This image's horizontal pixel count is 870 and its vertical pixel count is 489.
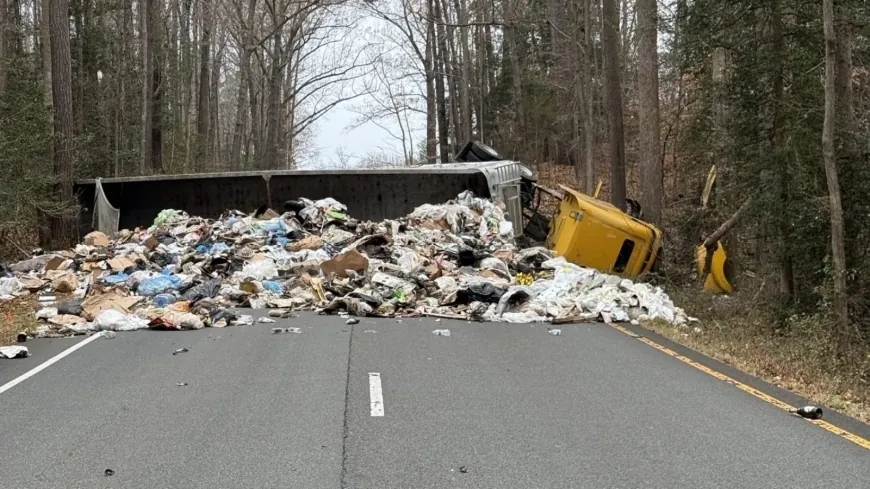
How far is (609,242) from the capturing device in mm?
16469

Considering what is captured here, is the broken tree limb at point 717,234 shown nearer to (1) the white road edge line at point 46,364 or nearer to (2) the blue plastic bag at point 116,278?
(1) the white road edge line at point 46,364

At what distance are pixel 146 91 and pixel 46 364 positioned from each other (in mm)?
22322

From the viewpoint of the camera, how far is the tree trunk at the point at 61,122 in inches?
755

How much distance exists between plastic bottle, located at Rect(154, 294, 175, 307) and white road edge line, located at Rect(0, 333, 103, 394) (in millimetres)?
1947

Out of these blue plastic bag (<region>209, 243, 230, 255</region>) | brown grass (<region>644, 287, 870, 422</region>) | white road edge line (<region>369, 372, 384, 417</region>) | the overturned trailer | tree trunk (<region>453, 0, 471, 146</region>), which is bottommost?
brown grass (<region>644, 287, 870, 422</region>)

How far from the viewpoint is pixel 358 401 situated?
6680mm

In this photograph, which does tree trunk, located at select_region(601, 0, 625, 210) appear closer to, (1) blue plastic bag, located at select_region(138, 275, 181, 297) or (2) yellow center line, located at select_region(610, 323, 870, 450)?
(2) yellow center line, located at select_region(610, 323, 870, 450)

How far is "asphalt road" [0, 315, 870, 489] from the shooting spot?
4930mm

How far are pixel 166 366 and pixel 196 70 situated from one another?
41.6 m

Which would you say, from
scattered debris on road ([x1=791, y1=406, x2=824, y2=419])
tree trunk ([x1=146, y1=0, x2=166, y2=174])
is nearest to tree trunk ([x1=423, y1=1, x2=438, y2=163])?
tree trunk ([x1=146, y1=0, x2=166, y2=174])

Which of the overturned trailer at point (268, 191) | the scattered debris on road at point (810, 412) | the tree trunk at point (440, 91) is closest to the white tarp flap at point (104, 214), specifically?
Result: the overturned trailer at point (268, 191)

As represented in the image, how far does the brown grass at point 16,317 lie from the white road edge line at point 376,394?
5448 mm

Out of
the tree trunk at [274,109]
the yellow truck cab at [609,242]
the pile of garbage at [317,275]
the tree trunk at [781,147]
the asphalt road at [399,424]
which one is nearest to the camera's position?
the asphalt road at [399,424]

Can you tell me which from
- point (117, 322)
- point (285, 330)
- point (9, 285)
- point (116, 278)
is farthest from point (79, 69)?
point (285, 330)
